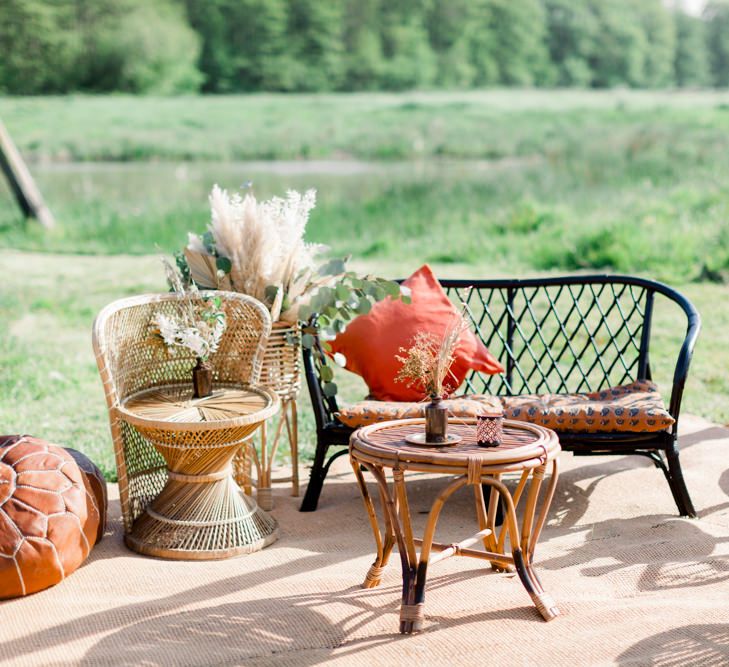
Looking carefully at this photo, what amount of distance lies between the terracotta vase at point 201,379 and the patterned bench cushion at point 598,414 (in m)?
1.13

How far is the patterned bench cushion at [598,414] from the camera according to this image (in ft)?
11.6

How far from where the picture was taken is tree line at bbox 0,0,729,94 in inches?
1585

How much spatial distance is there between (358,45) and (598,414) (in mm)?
44518

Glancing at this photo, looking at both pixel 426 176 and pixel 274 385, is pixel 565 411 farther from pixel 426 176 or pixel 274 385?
pixel 426 176

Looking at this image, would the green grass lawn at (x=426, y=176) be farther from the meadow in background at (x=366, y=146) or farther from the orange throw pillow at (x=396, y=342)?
the orange throw pillow at (x=396, y=342)

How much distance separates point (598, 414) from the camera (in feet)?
11.7

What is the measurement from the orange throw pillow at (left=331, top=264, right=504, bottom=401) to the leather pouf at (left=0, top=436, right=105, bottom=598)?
130cm

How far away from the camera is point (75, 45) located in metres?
39.5

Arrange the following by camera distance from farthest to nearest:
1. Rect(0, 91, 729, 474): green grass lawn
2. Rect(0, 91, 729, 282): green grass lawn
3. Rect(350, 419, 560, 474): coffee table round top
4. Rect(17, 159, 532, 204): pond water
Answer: Rect(17, 159, 532, 204): pond water
Rect(0, 91, 729, 282): green grass lawn
Rect(0, 91, 729, 474): green grass lawn
Rect(350, 419, 560, 474): coffee table round top

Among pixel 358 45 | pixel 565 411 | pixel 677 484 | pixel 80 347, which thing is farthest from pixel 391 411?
pixel 358 45

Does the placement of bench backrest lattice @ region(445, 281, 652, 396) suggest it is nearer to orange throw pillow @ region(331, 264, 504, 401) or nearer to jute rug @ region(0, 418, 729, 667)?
orange throw pillow @ region(331, 264, 504, 401)

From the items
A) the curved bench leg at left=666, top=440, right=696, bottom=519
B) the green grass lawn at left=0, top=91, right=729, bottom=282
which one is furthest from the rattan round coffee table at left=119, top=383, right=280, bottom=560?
the green grass lawn at left=0, top=91, right=729, bottom=282

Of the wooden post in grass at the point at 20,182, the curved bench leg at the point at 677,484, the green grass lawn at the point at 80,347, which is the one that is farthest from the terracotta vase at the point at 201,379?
the wooden post in grass at the point at 20,182

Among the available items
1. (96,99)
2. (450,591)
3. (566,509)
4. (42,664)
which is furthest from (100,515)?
(96,99)
